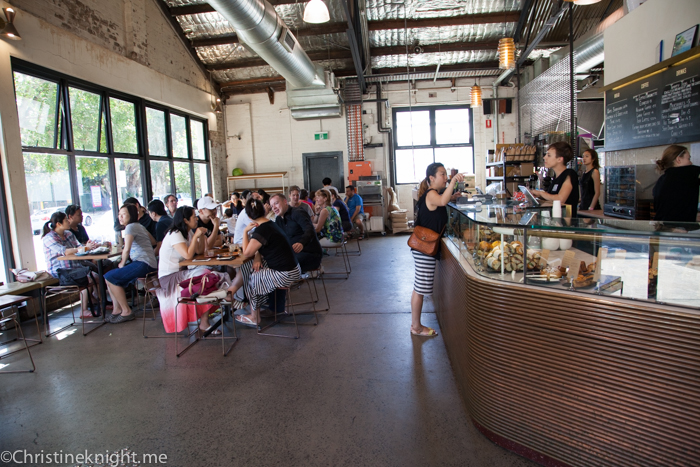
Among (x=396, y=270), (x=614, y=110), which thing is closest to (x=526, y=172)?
(x=614, y=110)

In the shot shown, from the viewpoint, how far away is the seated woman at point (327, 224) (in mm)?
6449

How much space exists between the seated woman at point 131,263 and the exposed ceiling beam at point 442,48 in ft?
24.3

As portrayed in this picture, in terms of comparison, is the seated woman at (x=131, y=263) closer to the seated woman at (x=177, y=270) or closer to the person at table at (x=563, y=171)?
the seated woman at (x=177, y=270)

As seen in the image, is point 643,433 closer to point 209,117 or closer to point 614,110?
point 614,110

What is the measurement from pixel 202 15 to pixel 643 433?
10.3 meters

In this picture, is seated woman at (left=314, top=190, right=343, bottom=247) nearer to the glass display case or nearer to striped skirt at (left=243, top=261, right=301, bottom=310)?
striped skirt at (left=243, top=261, right=301, bottom=310)

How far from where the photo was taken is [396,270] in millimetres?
6984

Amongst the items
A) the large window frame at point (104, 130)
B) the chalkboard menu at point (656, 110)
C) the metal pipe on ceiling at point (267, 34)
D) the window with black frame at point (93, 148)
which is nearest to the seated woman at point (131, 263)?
the window with black frame at point (93, 148)

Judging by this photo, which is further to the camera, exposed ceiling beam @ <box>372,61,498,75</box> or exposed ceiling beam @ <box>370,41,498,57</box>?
exposed ceiling beam @ <box>372,61,498,75</box>

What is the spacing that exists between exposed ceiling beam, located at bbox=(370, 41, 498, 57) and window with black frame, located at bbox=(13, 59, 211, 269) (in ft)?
16.5

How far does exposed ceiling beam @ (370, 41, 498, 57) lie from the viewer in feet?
32.6

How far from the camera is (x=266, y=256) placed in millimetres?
4207

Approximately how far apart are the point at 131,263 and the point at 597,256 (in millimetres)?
4816

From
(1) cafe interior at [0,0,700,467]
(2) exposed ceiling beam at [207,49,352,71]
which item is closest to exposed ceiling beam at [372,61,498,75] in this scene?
(1) cafe interior at [0,0,700,467]
